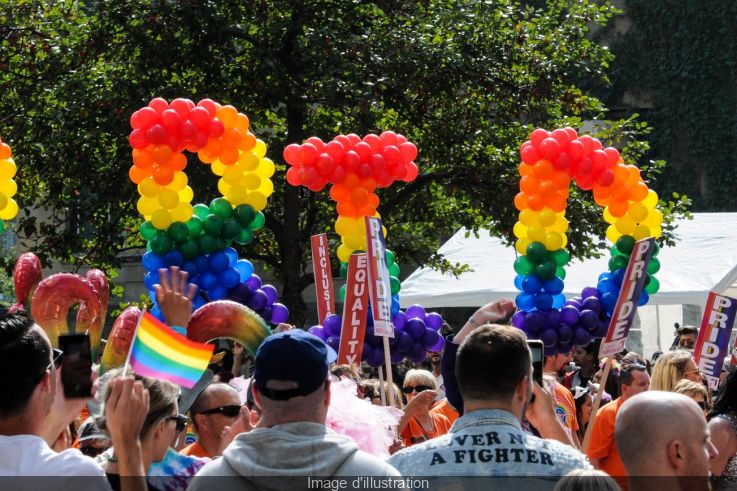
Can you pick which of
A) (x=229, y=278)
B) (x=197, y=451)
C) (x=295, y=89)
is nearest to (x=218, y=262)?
(x=229, y=278)

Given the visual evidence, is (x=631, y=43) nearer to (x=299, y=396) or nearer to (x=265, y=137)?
(x=265, y=137)

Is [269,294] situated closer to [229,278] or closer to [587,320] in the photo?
[229,278]

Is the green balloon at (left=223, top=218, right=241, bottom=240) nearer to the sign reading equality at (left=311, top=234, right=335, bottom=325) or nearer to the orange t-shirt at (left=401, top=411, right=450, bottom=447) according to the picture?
the sign reading equality at (left=311, top=234, right=335, bottom=325)

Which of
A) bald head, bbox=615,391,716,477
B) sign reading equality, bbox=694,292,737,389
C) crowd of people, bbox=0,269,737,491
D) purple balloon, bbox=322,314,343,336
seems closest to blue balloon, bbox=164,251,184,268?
purple balloon, bbox=322,314,343,336

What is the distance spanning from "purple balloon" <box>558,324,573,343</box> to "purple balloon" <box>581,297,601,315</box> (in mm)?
319

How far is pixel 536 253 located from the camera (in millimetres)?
8156

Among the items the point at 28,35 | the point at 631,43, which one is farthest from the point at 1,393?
the point at 631,43

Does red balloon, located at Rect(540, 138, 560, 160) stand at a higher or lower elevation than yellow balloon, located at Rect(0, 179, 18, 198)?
higher

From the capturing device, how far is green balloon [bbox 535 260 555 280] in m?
8.12

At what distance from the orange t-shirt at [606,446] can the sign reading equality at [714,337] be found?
2842 millimetres

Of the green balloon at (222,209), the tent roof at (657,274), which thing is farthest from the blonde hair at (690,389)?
the tent roof at (657,274)

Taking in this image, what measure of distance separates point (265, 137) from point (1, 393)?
41.3 ft

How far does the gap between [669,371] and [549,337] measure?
0.96 metres

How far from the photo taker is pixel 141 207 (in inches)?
313
